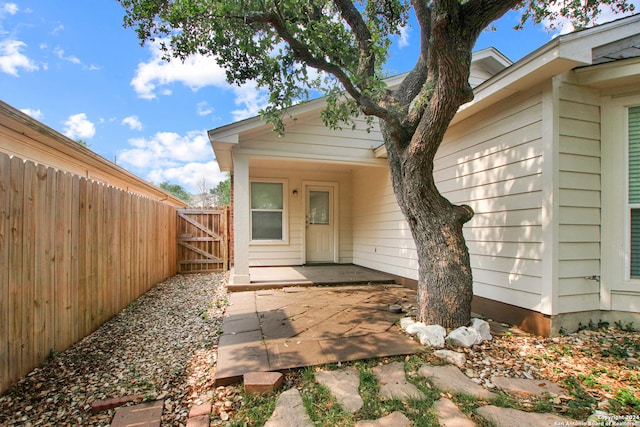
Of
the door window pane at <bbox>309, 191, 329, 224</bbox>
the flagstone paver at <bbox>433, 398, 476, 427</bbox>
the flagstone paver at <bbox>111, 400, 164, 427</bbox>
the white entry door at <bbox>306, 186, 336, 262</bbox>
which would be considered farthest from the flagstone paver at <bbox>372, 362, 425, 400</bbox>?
the door window pane at <bbox>309, 191, 329, 224</bbox>

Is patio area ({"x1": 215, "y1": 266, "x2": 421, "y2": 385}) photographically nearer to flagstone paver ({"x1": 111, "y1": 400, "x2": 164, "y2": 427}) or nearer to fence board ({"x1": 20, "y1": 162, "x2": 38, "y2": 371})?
flagstone paver ({"x1": 111, "y1": 400, "x2": 164, "y2": 427})

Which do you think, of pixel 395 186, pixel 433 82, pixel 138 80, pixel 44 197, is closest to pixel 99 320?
pixel 44 197

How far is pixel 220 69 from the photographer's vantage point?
12.0 ft

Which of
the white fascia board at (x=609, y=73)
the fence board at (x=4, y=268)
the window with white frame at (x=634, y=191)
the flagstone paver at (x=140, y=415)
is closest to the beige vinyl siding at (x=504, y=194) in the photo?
the white fascia board at (x=609, y=73)

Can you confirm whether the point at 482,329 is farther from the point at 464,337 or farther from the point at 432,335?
the point at 432,335

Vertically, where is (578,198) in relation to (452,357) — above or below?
above

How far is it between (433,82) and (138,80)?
2025 cm

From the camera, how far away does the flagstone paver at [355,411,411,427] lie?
1.66 metres

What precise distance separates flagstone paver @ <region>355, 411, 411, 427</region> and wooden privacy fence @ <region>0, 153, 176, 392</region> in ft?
7.95

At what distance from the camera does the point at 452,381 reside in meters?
2.12

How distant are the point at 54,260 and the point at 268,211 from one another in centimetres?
484

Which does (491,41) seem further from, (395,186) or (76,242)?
(76,242)

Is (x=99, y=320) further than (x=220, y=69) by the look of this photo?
No

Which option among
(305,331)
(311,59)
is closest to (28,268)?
(305,331)
